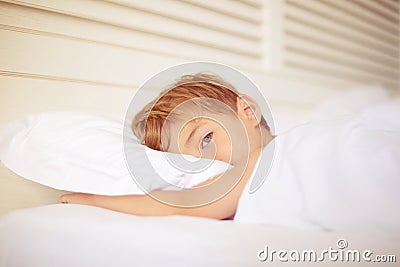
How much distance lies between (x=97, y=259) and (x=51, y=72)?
0.57 metres

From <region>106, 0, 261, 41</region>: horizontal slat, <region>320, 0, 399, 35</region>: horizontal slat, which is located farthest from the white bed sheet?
<region>320, 0, 399, 35</region>: horizontal slat

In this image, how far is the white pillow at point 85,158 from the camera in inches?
30.0

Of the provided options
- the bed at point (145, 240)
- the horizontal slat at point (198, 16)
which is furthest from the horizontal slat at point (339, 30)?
the bed at point (145, 240)

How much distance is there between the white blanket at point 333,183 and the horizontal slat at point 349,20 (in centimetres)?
117

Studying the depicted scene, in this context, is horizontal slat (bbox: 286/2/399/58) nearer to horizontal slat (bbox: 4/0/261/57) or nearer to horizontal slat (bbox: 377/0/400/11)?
horizontal slat (bbox: 377/0/400/11)

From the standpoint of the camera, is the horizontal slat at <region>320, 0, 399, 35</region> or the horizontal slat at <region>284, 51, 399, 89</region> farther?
the horizontal slat at <region>320, 0, 399, 35</region>

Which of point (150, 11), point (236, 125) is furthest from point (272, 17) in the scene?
point (236, 125)

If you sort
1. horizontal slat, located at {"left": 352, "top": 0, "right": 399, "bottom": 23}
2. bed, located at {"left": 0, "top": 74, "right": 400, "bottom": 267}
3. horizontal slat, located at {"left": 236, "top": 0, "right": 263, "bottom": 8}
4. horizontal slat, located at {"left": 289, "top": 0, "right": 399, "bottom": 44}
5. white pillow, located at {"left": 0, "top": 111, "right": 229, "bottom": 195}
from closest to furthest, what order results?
bed, located at {"left": 0, "top": 74, "right": 400, "bottom": 267}
white pillow, located at {"left": 0, "top": 111, "right": 229, "bottom": 195}
horizontal slat, located at {"left": 236, "top": 0, "right": 263, "bottom": 8}
horizontal slat, located at {"left": 289, "top": 0, "right": 399, "bottom": 44}
horizontal slat, located at {"left": 352, "top": 0, "right": 399, "bottom": 23}

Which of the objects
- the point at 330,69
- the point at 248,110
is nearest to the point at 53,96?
the point at 248,110

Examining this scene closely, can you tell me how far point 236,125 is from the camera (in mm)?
910

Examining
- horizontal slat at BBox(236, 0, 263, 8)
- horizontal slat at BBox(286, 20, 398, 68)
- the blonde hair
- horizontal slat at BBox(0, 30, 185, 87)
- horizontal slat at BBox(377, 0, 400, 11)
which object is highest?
horizontal slat at BBox(377, 0, 400, 11)

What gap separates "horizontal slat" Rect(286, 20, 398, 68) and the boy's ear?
82 cm

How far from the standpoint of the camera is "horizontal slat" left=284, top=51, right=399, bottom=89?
5.70 feet

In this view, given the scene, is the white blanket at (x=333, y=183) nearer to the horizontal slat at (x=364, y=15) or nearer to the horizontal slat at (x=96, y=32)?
the horizontal slat at (x=96, y=32)
